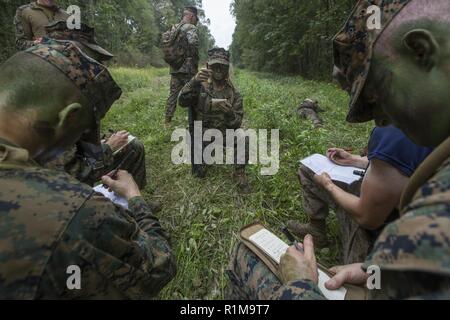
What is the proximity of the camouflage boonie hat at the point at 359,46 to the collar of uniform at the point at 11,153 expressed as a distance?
138 centimetres

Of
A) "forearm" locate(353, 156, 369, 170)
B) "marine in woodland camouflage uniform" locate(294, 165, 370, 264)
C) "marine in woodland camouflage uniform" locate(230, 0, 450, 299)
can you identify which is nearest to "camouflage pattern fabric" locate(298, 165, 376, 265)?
"marine in woodland camouflage uniform" locate(294, 165, 370, 264)

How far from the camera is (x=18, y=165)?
1.16m

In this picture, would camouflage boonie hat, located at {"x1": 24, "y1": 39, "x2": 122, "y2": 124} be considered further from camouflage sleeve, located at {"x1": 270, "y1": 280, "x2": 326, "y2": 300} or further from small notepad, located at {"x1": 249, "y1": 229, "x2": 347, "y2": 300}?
camouflage sleeve, located at {"x1": 270, "y1": 280, "x2": 326, "y2": 300}

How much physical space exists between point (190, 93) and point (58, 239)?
121 inches

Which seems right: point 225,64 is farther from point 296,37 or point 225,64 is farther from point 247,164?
point 296,37

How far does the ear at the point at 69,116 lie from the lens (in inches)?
52.2

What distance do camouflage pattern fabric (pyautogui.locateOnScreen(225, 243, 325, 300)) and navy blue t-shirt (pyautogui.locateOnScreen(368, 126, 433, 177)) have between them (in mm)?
826

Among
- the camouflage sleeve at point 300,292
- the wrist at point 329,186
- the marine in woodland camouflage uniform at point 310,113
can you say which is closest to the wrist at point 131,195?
the camouflage sleeve at point 300,292

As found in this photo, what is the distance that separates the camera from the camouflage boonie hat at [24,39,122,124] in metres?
1.37

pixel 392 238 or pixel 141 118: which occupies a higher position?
pixel 392 238

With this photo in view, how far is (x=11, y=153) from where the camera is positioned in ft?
3.77

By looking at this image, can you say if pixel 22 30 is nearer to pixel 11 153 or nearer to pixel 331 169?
pixel 11 153
